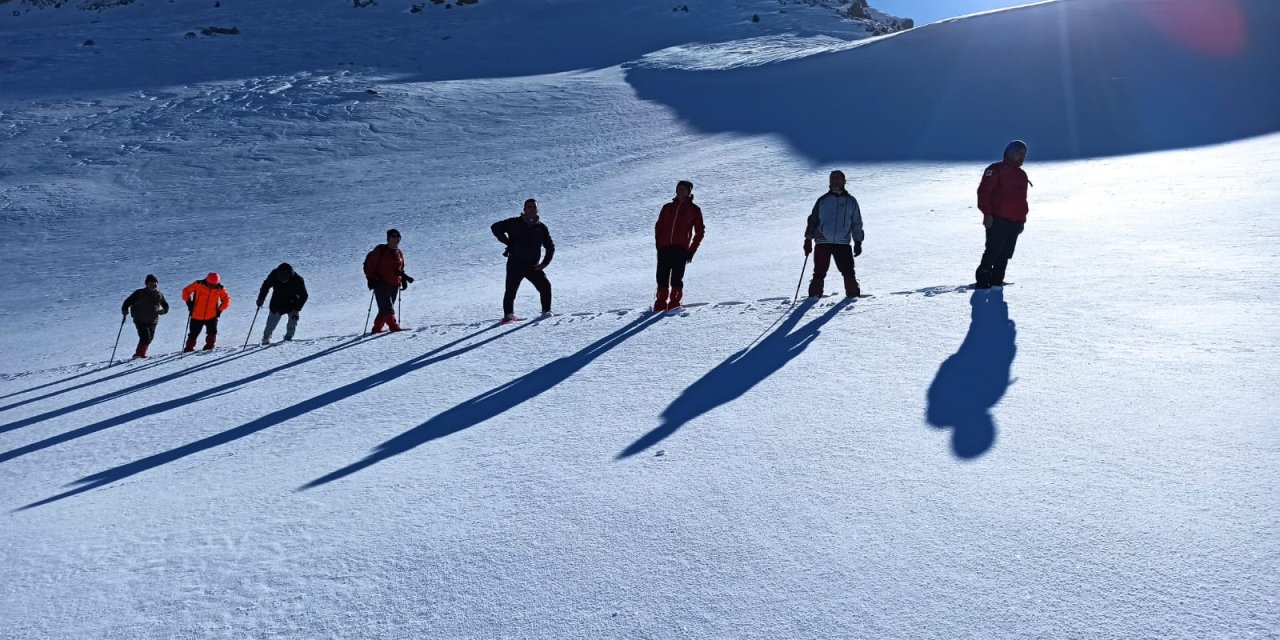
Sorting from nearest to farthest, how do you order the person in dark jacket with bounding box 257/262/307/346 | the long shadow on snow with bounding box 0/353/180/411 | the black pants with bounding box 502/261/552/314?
the long shadow on snow with bounding box 0/353/180/411 → the black pants with bounding box 502/261/552/314 → the person in dark jacket with bounding box 257/262/307/346

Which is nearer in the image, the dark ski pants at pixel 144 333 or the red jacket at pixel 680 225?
the red jacket at pixel 680 225

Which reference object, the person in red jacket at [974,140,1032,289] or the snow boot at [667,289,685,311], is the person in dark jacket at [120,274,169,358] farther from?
the person in red jacket at [974,140,1032,289]

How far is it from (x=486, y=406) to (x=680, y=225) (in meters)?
4.21

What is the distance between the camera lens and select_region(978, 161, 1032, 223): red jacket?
8766 mm

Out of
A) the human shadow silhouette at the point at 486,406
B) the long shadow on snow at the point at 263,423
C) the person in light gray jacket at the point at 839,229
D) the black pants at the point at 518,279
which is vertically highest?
the person in light gray jacket at the point at 839,229

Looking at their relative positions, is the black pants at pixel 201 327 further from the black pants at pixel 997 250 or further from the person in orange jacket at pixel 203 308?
the black pants at pixel 997 250

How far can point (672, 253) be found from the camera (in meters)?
9.93

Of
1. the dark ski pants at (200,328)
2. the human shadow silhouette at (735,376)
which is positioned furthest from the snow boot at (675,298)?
the dark ski pants at (200,328)

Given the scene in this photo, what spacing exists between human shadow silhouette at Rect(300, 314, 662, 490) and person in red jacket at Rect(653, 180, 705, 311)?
1.85 meters

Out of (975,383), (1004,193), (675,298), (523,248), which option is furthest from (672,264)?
(975,383)

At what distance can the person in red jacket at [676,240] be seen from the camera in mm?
9734

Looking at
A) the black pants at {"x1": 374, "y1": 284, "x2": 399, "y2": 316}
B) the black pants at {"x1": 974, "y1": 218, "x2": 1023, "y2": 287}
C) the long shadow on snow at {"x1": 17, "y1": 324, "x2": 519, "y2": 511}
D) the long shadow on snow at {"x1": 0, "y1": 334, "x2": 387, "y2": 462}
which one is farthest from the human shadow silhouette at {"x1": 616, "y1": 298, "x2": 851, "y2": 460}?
the black pants at {"x1": 374, "y1": 284, "x2": 399, "y2": 316}

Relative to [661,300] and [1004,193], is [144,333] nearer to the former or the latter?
[661,300]

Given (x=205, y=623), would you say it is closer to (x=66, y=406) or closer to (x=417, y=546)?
(x=417, y=546)
